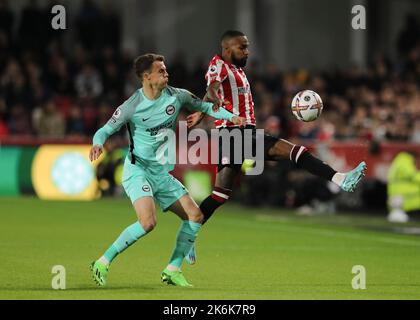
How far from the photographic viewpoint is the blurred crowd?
918 inches

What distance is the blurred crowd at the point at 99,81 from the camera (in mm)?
23312

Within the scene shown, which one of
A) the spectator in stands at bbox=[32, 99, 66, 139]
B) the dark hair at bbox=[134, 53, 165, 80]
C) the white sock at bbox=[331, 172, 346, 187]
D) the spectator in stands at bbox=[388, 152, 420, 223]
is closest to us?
the dark hair at bbox=[134, 53, 165, 80]

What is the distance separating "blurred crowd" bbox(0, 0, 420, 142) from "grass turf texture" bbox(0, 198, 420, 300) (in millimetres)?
3677

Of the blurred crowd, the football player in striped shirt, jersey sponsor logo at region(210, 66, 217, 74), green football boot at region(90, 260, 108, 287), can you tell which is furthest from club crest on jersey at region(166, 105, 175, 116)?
the blurred crowd

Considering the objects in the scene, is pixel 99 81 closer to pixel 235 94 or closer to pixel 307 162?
pixel 235 94

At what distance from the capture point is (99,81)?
983 inches

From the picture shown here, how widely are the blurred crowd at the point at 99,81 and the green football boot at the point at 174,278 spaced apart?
39.5 feet

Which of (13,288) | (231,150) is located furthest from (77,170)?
(13,288)

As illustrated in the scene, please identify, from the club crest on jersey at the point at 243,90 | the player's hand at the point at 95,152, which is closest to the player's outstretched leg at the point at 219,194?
the club crest on jersey at the point at 243,90

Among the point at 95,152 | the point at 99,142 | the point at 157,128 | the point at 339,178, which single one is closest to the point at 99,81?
the point at 339,178

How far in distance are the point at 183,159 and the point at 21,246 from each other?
717 centimetres

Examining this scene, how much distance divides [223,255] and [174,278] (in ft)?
9.73

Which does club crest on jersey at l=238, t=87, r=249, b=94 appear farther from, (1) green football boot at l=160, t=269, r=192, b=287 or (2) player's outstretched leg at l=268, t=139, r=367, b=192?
(1) green football boot at l=160, t=269, r=192, b=287

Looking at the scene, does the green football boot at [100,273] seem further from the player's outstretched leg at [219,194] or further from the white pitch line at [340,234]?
the white pitch line at [340,234]
